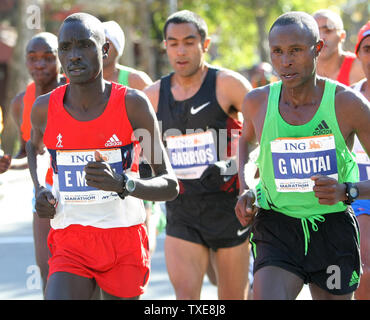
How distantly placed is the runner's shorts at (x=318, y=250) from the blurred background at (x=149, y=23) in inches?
443

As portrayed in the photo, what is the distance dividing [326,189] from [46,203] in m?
1.40

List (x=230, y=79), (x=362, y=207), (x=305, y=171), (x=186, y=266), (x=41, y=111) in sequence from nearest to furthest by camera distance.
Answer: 1. (x=305, y=171)
2. (x=41, y=111)
3. (x=362, y=207)
4. (x=186, y=266)
5. (x=230, y=79)

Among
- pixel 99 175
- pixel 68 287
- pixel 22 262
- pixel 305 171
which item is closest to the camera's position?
pixel 99 175

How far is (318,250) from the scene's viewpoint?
13.4 feet

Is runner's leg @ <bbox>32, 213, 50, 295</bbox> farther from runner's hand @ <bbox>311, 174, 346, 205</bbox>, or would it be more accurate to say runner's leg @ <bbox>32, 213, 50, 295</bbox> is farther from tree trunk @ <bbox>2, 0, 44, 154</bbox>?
tree trunk @ <bbox>2, 0, 44, 154</bbox>

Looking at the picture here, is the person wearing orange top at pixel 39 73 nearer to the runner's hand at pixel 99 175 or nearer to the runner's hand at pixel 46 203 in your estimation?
the runner's hand at pixel 46 203

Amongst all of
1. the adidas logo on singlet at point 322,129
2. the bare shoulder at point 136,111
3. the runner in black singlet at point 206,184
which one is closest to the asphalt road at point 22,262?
the runner in black singlet at point 206,184

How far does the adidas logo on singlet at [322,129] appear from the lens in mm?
4105

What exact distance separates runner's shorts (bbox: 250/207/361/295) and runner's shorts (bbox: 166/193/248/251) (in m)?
1.42

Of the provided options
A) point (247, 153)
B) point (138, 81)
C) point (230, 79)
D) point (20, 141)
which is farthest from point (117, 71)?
point (247, 153)

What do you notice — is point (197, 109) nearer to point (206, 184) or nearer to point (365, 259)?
point (206, 184)

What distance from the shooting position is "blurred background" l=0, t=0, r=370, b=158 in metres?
20.9

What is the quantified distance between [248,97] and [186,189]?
140 cm

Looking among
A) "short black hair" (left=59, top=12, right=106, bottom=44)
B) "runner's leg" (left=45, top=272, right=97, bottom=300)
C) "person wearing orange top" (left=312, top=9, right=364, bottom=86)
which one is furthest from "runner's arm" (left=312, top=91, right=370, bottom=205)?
"person wearing orange top" (left=312, top=9, right=364, bottom=86)
